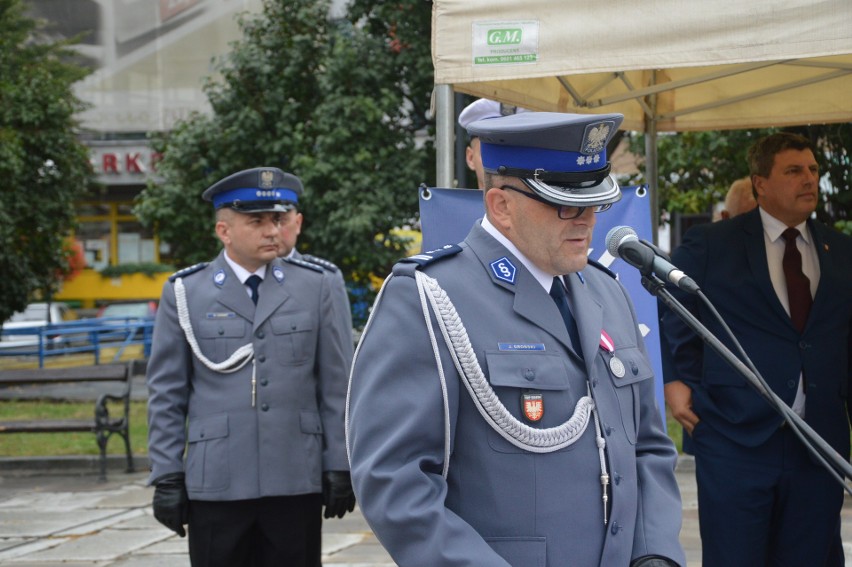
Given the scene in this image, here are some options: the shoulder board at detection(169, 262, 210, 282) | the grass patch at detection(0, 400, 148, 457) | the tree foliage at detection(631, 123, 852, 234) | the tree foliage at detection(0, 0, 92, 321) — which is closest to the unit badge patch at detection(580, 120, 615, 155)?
the shoulder board at detection(169, 262, 210, 282)

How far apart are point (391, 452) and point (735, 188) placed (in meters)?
5.01

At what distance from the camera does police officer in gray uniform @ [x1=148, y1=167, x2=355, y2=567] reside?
15.8ft

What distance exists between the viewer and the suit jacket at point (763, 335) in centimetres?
466

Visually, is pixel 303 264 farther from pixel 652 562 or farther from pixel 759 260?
pixel 652 562

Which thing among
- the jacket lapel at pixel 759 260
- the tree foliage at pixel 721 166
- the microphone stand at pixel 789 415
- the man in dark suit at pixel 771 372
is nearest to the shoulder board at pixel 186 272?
the man in dark suit at pixel 771 372

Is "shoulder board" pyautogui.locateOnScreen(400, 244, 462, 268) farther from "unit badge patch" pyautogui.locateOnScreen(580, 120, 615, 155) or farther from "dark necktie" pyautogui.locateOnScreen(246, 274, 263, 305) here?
"dark necktie" pyautogui.locateOnScreen(246, 274, 263, 305)

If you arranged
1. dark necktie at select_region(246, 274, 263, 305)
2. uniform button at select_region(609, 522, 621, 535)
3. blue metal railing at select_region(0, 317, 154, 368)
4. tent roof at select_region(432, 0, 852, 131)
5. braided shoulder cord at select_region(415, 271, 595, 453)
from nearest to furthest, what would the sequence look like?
braided shoulder cord at select_region(415, 271, 595, 453) → uniform button at select_region(609, 522, 621, 535) → tent roof at select_region(432, 0, 852, 131) → dark necktie at select_region(246, 274, 263, 305) → blue metal railing at select_region(0, 317, 154, 368)

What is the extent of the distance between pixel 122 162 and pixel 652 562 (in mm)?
39659

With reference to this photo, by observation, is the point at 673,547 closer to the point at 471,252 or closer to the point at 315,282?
the point at 471,252

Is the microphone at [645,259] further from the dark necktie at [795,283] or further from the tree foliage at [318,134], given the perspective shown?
the tree foliage at [318,134]

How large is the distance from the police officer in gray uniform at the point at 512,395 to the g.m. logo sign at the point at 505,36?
49.7 inches

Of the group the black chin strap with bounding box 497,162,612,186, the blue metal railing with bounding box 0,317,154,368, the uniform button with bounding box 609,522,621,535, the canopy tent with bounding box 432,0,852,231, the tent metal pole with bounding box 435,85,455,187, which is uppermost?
the canopy tent with bounding box 432,0,852,231

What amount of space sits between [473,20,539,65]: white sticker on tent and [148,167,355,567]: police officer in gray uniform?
4.62 ft

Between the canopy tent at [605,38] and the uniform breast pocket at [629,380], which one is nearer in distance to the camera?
the uniform breast pocket at [629,380]
